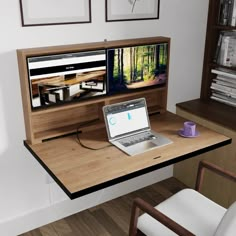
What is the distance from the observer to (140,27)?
7.83 feet

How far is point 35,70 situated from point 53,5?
41 centimetres

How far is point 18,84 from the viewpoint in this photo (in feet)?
6.73

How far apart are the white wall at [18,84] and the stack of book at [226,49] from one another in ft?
0.50

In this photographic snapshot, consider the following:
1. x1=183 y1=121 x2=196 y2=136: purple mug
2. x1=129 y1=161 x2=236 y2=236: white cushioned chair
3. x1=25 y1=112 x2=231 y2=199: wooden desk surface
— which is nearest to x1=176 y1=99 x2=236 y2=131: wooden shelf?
x1=25 y1=112 x2=231 y2=199: wooden desk surface

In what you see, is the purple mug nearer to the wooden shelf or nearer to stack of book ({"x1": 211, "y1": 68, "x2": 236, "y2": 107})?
the wooden shelf

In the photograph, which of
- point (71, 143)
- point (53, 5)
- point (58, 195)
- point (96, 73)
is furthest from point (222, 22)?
point (58, 195)

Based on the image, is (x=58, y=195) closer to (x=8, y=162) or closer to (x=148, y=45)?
(x=8, y=162)

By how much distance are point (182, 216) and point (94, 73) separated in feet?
3.29

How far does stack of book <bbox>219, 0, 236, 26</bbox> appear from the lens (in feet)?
8.14

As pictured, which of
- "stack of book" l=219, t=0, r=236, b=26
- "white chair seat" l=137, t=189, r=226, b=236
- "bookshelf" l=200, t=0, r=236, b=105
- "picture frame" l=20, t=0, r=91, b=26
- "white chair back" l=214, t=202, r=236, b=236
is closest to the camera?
"white chair back" l=214, t=202, r=236, b=236

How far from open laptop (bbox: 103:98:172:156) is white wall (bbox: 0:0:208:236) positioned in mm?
490

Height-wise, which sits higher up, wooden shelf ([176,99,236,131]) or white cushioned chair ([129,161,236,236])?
wooden shelf ([176,99,236,131])

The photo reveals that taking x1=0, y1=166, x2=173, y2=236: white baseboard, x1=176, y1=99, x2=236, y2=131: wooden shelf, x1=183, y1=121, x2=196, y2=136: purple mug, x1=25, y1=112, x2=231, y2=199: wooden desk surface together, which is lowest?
x1=0, y1=166, x2=173, y2=236: white baseboard

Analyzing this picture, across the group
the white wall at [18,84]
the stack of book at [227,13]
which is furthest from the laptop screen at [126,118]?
the stack of book at [227,13]
